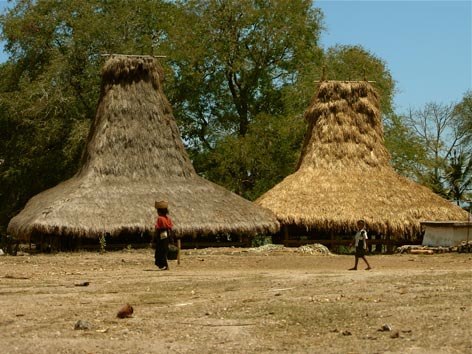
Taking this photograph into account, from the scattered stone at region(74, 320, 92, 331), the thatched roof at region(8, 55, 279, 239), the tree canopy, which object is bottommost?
the scattered stone at region(74, 320, 92, 331)

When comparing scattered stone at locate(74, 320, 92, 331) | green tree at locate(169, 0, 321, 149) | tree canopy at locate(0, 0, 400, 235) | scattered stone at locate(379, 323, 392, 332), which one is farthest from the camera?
green tree at locate(169, 0, 321, 149)

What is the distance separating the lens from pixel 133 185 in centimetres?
2430

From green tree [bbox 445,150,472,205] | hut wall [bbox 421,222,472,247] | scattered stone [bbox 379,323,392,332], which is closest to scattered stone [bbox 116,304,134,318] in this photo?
scattered stone [bbox 379,323,392,332]

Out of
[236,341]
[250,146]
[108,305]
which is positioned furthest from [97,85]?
[236,341]

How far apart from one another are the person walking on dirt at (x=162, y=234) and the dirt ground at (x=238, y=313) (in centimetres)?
82

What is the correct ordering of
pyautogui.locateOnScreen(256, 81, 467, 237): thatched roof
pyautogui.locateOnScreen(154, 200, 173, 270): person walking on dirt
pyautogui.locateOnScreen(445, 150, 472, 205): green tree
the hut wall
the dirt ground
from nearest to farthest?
the dirt ground < pyautogui.locateOnScreen(154, 200, 173, 270): person walking on dirt < the hut wall < pyautogui.locateOnScreen(256, 81, 467, 237): thatched roof < pyautogui.locateOnScreen(445, 150, 472, 205): green tree

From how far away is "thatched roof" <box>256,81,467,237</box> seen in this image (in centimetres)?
2566

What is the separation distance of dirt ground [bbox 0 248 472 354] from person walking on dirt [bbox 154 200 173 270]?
82 centimetres

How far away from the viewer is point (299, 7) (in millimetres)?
35438

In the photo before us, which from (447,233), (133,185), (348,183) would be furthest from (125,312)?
(348,183)

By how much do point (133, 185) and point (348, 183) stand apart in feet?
19.9

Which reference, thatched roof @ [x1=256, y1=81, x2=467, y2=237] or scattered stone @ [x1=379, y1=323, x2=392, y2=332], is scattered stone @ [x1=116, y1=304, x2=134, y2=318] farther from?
thatched roof @ [x1=256, y1=81, x2=467, y2=237]

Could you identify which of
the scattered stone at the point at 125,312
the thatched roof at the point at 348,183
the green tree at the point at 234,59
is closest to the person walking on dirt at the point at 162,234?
the scattered stone at the point at 125,312

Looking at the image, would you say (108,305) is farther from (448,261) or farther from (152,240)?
(152,240)
